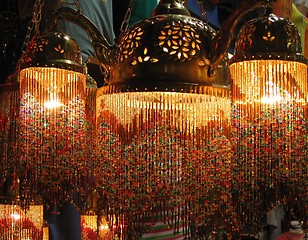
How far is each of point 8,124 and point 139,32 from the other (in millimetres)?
630

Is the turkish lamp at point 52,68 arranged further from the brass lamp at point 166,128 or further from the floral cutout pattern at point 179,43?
the floral cutout pattern at point 179,43

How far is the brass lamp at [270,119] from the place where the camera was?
4.06 ft

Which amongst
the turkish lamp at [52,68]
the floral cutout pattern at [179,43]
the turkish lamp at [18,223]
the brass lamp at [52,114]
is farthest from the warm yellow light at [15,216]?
the floral cutout pattern at [179,43]

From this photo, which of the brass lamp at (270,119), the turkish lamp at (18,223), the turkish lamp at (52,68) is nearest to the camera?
the brass lamp at (270,119)

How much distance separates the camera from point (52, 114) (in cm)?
156

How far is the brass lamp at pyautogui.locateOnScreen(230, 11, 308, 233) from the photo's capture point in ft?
4.06

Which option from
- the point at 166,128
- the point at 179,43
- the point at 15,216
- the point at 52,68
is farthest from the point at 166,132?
the point at 15,216

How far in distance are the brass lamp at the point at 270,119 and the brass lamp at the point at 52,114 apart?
1.48 ft

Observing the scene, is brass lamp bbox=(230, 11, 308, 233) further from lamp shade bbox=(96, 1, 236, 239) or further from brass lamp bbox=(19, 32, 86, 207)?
brass lamp bbox=(19, 32, 86, 207)

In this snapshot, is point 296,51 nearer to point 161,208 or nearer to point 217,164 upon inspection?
point 217,164

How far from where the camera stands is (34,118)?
60.4 inches

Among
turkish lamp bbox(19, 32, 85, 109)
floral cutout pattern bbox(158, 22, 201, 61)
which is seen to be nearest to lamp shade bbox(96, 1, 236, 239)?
floral cutout pattern bbox(158, 22, 201, 61)

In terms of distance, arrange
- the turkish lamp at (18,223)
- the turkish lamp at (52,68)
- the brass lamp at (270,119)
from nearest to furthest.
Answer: the brass lamp at (270,119), the turkish lamp at (52,68), the turkish lamp at (18,223)

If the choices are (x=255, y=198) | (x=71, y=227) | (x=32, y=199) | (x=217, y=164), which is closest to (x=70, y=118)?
(x=32, y=199)
